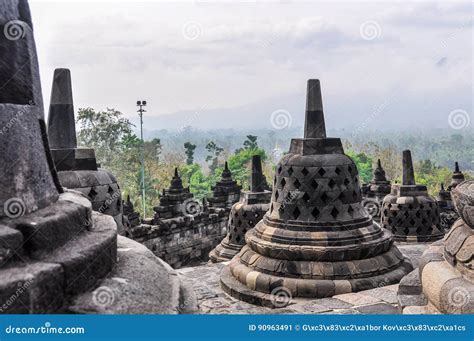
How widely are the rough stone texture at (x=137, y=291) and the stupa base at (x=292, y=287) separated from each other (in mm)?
4425

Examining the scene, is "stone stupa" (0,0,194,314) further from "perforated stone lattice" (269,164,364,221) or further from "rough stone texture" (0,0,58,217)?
"perforated stone lattice" (269,164,364,221)

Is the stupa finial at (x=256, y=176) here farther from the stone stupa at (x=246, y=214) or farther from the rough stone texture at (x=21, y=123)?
the rough stone texture at (x=21, y=123)

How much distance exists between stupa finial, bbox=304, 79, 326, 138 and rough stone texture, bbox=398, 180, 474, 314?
4.25 metres

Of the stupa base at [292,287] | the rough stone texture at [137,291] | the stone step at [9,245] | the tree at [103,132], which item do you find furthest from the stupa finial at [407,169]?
the tree at [103,132]

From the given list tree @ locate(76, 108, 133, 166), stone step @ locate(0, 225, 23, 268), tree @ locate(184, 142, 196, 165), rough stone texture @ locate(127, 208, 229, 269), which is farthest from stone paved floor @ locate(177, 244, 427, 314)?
tree @ locate(184, 142, 196, 165)

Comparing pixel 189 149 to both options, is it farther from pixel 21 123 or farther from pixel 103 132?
pixel 21 123

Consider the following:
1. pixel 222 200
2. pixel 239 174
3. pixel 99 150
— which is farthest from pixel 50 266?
pixel 239 174

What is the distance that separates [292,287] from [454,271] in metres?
3.66

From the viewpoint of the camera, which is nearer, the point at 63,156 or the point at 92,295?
the point at 92,295

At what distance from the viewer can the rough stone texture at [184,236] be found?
12.8 metres

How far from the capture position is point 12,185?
1896mm

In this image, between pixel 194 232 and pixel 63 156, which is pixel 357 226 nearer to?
pixel 63 156

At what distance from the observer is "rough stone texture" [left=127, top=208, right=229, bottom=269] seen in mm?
12789

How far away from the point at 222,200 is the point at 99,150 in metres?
20.6
